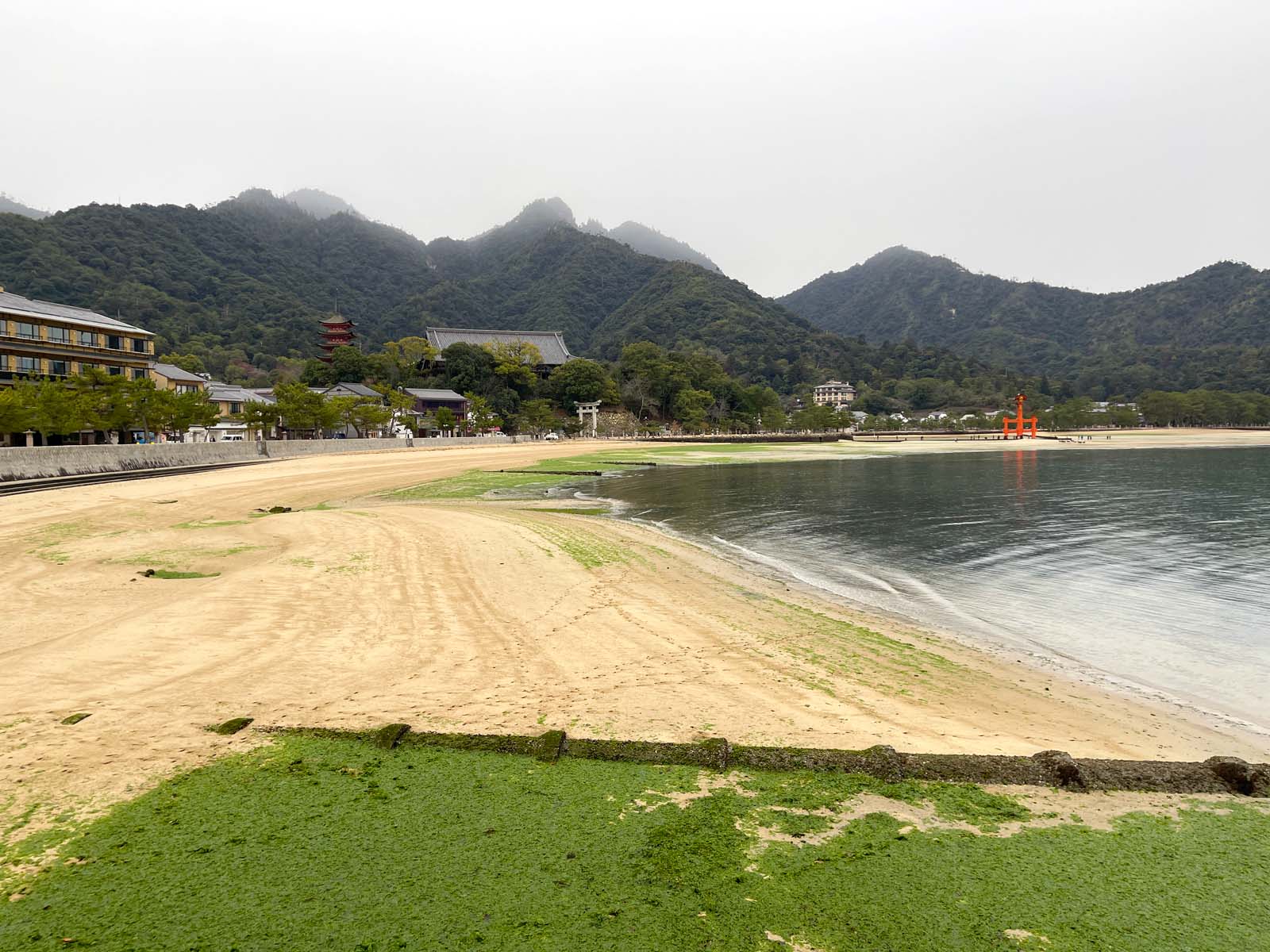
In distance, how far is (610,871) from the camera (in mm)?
3430

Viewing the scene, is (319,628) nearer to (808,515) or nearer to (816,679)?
(816,679)

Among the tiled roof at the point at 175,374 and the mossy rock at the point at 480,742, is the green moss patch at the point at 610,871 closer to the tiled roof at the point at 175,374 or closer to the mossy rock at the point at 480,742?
the mossy rock at the point at 480,742

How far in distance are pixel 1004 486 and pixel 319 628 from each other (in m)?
35.6

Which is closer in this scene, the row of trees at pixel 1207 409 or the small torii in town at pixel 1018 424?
the small torii in town at pixel 1018 424

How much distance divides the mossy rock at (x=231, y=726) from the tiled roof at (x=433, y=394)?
94.5m

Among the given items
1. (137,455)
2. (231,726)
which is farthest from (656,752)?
(137,455)

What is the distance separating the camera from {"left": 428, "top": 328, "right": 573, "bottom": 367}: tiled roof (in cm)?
12762

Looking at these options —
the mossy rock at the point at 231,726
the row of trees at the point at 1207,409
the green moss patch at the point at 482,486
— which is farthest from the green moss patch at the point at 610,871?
the row of trees at the point at 1207,409

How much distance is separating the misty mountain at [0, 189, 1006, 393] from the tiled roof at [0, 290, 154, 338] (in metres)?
48.0

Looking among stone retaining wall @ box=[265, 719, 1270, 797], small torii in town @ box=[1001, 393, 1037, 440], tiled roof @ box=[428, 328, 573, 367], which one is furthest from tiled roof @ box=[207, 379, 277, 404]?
small torii in town @ box=[1001, 393, 1037, 440]

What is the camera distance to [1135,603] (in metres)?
11.7

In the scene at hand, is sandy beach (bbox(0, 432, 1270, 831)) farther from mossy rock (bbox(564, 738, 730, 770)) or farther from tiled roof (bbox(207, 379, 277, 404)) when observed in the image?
tiled roof (bbox(207, 379, 277, 404))

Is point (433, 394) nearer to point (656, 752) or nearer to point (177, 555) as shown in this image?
point (177, 555)

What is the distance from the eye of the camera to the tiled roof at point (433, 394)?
315 feet
